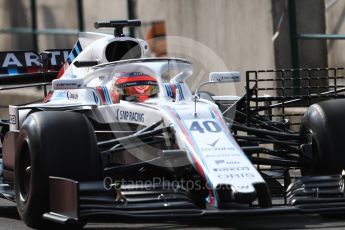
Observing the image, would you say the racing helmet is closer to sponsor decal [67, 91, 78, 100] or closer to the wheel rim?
sponsor decal [67, 91, 78, 100]

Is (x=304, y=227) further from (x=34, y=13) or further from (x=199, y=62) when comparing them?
(x=34, y=13)

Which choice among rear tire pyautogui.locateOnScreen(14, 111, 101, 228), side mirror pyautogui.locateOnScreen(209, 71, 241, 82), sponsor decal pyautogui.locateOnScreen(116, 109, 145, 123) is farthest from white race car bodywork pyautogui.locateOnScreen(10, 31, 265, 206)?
rear tire pyautogui.locateOnScreen(14, 111, 101, 228)

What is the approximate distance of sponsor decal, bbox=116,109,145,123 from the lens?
32.2 ft

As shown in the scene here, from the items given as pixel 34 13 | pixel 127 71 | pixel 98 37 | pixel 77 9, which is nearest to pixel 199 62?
pixel 77 9

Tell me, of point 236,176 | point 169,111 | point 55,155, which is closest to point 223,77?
point 169,111

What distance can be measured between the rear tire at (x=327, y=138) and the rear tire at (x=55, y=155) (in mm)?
1979

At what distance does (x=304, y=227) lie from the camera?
916 centimetres

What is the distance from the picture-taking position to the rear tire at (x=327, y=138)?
9.62 m

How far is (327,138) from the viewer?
9.66m

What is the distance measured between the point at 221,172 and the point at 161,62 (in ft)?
6.66

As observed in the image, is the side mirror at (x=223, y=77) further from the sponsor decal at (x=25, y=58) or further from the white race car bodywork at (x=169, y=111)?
the sponsor decal at (x=25, y=58)

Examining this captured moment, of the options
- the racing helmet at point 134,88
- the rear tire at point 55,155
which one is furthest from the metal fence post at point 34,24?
the rear tire at point 55,155

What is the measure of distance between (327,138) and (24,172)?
104 inches

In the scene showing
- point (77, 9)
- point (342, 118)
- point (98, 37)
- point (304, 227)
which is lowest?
point (304, 227)
